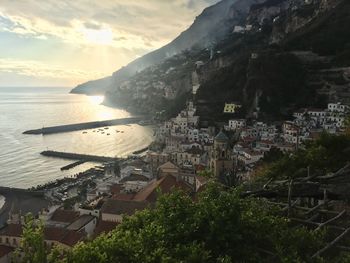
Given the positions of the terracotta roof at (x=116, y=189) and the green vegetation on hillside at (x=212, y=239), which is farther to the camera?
the terracotta roof at (x=116, y=189)

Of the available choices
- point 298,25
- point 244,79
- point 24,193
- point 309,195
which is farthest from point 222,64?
point 309,195

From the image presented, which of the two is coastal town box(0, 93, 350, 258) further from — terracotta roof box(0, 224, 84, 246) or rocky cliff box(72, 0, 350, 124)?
rocky cliff box(72, 0, 350, 124)

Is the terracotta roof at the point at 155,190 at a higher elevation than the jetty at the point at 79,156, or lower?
higher

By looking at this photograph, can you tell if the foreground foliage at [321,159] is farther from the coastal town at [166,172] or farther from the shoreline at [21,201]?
the shoreline at [21,201]

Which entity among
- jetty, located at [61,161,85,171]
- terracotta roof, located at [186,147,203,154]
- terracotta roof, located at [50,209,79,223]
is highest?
terracotta roof, located at [186,147,203,154]

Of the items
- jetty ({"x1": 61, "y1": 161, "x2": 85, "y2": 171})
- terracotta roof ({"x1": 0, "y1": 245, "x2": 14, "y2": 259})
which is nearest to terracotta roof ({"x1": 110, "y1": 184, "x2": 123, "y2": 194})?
terracotta roof ({"x1": 0, "y1": 245, "x2": 14, "y2": 259})

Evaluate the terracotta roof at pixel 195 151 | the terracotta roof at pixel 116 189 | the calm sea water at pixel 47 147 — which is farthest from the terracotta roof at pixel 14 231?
the terracotta roof at pixel 195 151

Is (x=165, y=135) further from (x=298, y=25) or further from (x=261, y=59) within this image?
(x=298, y=25)
